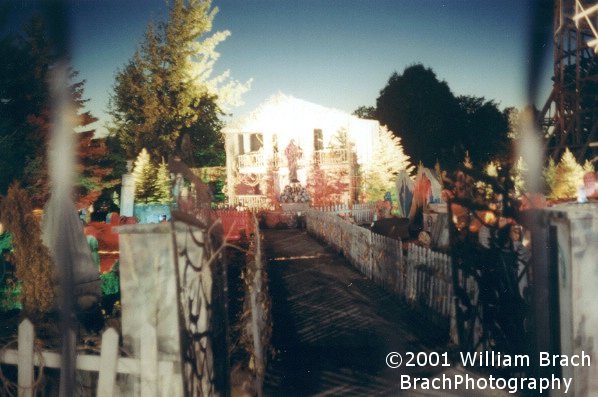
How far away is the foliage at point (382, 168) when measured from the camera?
92.2 feet

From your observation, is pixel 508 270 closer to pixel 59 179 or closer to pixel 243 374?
pixel 243 374

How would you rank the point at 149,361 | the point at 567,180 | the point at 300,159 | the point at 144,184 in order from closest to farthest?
1. the point at 149,361
2. the point at 567,180
3. the point at 144,184
4. the point at 300,159

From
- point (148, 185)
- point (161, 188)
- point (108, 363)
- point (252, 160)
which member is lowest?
point (108, 363)

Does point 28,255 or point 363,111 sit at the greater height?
point 363,111

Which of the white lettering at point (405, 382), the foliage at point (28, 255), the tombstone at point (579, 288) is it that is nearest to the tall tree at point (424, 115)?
the white lettering at point (405, 382)

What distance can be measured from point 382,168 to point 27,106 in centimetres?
2139

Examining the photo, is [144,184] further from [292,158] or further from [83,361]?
[83,361]

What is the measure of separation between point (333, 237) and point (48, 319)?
9.98m

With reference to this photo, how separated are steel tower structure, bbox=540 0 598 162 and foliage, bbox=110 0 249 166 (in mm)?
24407

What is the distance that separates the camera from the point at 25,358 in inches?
114

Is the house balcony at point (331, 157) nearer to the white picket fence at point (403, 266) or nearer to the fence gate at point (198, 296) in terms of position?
the white picket fence at point (403, 266)

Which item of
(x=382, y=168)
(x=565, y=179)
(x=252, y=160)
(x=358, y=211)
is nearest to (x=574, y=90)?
(x=565, y=179)

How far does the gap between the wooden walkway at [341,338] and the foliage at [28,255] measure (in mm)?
3205

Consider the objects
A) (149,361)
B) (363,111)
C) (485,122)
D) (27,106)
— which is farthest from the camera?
(363,111)
